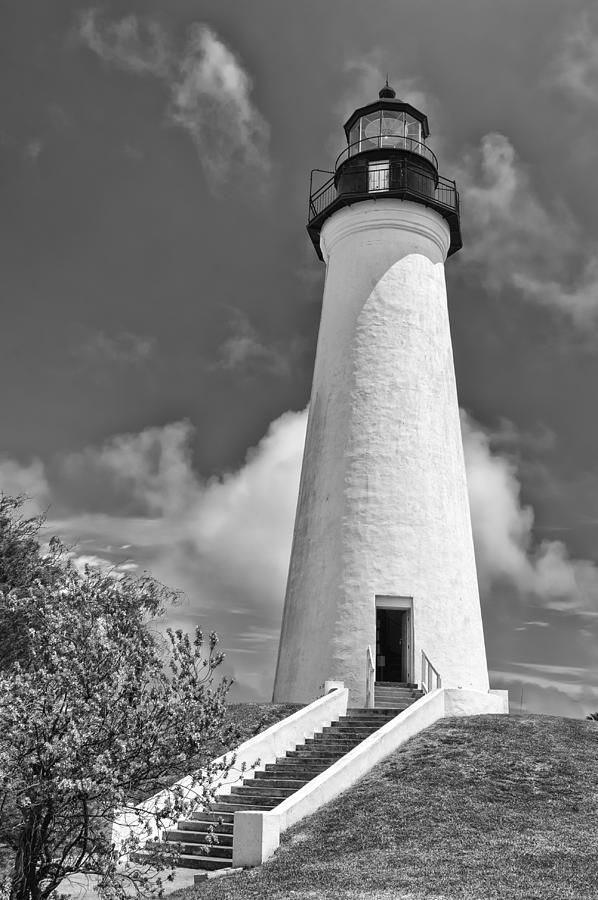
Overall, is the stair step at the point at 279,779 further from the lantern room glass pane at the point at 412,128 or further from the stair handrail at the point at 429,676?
the lantern room glass pane at the point at 412,128

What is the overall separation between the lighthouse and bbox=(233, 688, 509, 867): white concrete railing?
3.87 ft

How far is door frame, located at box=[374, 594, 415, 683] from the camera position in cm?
2430

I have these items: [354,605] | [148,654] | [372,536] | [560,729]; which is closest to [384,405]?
[372,536]

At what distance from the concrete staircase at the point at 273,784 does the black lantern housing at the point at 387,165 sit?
52.9 feet

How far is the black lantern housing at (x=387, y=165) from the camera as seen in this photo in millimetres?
28406

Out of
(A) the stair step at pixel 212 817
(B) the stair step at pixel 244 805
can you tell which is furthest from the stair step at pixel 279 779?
(A) the stair step at pixel 212 817

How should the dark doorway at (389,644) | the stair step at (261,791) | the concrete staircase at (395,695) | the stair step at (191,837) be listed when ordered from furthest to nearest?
the dark doorway at (389,644) → the concrete staircase at (395,695) → the stair step at (261,791) → the stair step at (191,837)

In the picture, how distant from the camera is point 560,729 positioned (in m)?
20.0

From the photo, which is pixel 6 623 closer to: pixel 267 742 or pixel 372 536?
pixel 267 742

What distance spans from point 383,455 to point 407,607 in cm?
466

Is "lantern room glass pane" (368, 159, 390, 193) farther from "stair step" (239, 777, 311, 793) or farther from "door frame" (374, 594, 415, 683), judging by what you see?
"stair step" (239, 777, 311, 793)

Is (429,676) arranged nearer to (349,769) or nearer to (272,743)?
(272,743)

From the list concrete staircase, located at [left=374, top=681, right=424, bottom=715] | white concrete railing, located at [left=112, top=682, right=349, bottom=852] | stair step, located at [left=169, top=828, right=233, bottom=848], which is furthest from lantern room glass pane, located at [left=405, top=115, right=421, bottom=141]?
stair step, located at [left=169, top=828, right=233, bottom=848]

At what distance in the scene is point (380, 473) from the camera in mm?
25531
